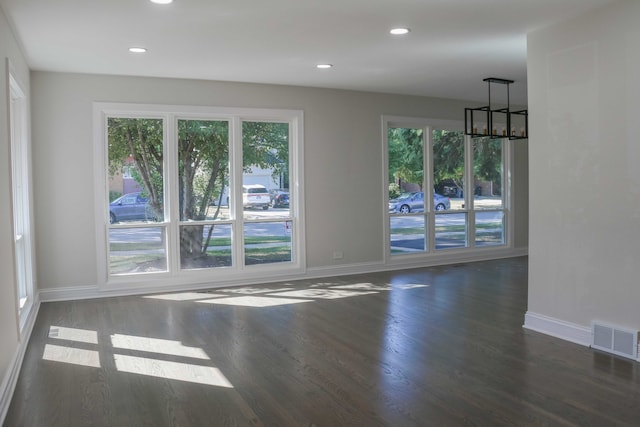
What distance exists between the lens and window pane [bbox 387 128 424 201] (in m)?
7.80

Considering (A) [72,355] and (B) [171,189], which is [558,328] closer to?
(A) [72,355]

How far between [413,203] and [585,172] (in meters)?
4.01

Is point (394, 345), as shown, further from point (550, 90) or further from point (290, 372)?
point (550, 90)

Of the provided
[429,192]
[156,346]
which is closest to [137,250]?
[156,346]

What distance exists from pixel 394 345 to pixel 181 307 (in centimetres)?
240

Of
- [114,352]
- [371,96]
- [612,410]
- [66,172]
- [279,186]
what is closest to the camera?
[612,410]

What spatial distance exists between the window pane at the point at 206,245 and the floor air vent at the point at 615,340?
4.23 meters

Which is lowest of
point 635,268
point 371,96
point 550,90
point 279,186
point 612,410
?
point 612,410

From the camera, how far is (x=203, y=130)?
653cm

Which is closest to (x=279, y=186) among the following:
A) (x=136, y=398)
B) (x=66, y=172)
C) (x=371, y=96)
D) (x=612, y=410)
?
(x=371, y=96)

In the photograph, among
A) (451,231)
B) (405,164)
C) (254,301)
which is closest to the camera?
(254,301)

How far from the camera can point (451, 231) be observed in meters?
8.36

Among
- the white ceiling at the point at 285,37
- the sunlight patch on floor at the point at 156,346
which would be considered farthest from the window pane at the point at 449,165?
the sunlight patch on floor at the point at 156,346

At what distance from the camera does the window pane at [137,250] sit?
6.16 meters
